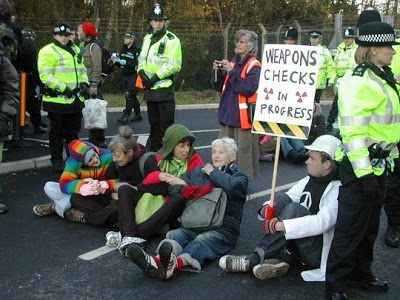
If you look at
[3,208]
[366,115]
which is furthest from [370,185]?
[3,208]

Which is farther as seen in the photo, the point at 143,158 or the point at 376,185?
the point at 143,158

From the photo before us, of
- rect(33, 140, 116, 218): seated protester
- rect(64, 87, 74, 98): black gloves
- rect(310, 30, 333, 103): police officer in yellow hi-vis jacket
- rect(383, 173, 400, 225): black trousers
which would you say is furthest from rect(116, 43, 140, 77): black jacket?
rect(383, 173, 400, 225): black trousers

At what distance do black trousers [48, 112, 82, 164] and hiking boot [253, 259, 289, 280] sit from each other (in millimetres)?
4223

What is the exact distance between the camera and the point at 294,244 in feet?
15.6

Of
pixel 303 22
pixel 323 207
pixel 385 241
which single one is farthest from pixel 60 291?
pixel 303 22

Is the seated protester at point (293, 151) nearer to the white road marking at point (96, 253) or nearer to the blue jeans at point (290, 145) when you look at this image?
the blue jeans at point (290, 145)

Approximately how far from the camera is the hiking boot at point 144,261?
4.35 metres

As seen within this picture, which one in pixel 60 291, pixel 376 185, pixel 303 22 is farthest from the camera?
pixel 303 22

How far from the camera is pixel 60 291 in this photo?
4418mm

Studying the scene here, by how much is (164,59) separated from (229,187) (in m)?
3.71

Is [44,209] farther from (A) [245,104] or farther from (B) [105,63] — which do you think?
(B) [105,63]

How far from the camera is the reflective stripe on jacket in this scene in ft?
25.0

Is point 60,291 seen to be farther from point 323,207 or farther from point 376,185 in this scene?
point 376,185

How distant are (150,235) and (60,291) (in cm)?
115
